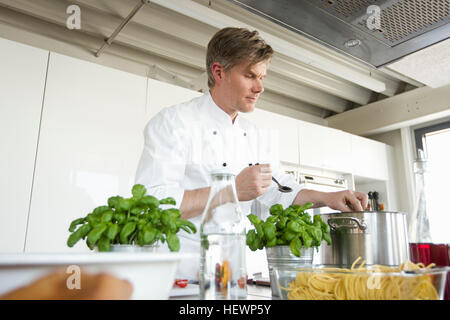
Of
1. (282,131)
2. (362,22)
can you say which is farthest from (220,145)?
(282,131)

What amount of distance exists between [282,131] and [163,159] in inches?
83.9

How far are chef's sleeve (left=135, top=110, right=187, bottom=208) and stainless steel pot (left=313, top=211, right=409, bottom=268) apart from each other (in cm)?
38

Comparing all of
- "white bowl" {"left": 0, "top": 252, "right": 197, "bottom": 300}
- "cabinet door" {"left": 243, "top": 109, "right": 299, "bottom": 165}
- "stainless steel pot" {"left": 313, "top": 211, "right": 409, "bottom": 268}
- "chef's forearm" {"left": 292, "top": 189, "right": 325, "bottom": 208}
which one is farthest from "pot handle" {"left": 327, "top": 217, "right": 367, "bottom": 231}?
"cabinet door" {"left": 243, "top": 109, "right": 299, "bottom": 165}

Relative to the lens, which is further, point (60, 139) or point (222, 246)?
point (60, 139)

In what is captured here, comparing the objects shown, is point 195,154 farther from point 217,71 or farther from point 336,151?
point 336,151

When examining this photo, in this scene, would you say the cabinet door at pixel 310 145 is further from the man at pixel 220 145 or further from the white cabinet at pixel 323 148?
the man at pixel 220 145

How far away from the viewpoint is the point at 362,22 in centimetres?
122

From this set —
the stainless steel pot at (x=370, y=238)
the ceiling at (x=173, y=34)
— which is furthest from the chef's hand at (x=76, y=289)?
the ceiling at (x=173, y=34)

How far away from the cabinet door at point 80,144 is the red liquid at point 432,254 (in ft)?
5.61

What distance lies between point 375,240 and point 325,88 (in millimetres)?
3000

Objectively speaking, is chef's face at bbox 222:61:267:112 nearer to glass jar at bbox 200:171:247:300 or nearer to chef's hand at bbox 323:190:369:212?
chef's hand at bbox 323:190:369:212

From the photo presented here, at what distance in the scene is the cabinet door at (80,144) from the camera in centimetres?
190

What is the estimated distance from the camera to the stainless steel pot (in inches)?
29.0

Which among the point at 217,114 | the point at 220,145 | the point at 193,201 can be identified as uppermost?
the point at 217,114
